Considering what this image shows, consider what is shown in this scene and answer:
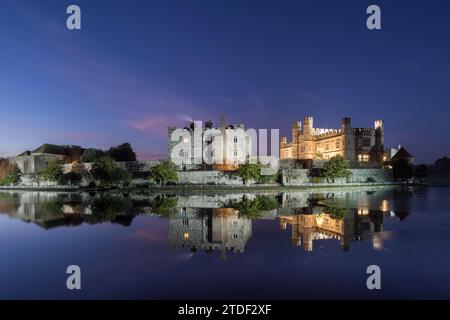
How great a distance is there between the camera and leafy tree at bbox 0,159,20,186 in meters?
→ 57.4

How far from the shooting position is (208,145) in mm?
47781

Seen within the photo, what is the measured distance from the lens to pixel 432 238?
13477mm

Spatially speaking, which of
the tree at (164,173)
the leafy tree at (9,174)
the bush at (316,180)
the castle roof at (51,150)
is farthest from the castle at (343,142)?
the leafy tree at (9,174)

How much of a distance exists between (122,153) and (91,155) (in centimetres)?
643

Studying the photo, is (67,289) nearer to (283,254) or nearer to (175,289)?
(175,289)

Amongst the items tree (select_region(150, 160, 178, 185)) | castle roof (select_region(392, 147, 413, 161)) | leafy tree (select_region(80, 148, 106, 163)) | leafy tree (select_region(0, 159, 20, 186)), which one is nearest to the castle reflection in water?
tree (select_region(150, 160, 178, 185))

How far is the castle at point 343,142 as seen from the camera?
56.3 metres

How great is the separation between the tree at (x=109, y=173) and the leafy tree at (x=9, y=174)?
23.4m

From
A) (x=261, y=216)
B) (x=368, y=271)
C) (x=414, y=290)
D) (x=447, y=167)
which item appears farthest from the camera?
(x=447, y=167)

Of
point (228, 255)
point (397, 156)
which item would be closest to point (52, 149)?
point (228, 255)

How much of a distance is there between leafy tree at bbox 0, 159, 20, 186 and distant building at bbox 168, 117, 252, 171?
31.6 metres

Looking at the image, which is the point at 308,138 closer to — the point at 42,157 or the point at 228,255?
the point at 42,157

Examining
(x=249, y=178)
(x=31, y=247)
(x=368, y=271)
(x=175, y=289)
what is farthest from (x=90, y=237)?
(x=249, y=178)
